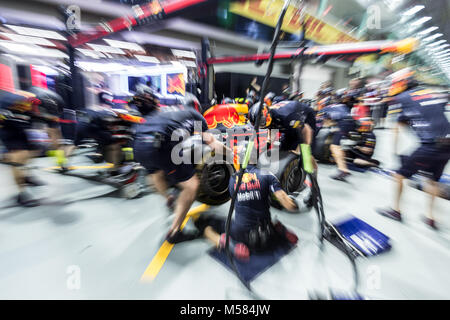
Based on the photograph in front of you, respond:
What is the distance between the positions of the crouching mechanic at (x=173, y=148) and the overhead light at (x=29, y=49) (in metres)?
11.3

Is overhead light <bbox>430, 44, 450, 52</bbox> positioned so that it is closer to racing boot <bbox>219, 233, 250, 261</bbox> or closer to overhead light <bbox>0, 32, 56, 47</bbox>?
racing boot <bbox>219, 233, 250, 261</bbox>

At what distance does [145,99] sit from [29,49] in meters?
12.3

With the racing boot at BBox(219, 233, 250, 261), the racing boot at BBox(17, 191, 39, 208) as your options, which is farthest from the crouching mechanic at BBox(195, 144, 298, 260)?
the racing boot at BBox(17, 191, 39, 208)

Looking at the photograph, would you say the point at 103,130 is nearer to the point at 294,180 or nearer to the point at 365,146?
the point at 294,180

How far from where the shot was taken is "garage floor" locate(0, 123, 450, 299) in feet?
5.33

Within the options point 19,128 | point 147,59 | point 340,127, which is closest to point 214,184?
point 19,128

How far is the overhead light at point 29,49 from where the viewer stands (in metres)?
9.73

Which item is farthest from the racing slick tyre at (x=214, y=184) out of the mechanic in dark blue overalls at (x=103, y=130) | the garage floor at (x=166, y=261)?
the mechanic in dark blue overalls at (x=103, y=130)

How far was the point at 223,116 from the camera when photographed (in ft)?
11.7

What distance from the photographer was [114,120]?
3.56m

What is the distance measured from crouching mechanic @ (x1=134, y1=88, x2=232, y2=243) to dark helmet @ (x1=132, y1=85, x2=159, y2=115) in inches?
13.7
